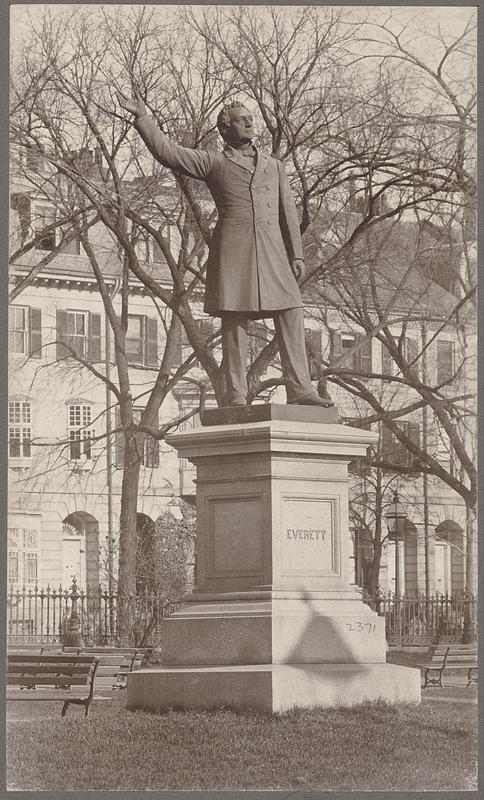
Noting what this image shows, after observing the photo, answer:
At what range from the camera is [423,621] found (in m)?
39.2

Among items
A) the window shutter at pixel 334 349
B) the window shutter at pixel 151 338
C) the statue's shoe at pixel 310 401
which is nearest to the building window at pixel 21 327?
the window shutter at pixel 151 338

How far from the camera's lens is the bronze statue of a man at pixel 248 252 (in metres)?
13.8

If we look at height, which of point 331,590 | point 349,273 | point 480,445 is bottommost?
point 331,590

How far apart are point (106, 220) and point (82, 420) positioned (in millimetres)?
29258

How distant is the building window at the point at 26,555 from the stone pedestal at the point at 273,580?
129 ft

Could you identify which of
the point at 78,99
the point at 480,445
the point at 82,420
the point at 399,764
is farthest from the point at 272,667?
the point at 82,420

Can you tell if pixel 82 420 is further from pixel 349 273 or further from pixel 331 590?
pixel 331 590

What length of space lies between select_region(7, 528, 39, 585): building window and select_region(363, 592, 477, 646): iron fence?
17196 mm

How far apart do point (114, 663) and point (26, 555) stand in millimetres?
32271

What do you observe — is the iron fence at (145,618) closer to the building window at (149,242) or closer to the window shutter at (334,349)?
the window shutter at (334,349)

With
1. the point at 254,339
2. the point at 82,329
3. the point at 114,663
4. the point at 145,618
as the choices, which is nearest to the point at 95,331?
the point at 82,329

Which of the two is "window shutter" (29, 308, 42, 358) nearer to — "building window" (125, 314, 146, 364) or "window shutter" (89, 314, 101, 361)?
"window shutter" (89, 314, 101, 361)

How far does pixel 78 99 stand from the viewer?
2831 cm

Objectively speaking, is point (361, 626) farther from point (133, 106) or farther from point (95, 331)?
point (95, 331)
